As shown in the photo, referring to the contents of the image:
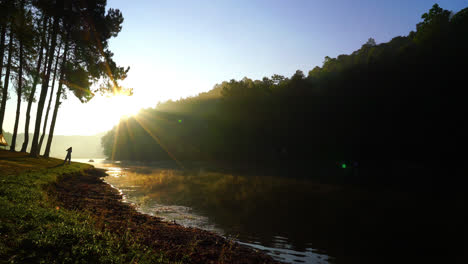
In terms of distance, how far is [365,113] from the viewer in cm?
5941

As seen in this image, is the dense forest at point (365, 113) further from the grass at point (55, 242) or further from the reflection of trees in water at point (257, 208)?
the grass at point (55, 242)

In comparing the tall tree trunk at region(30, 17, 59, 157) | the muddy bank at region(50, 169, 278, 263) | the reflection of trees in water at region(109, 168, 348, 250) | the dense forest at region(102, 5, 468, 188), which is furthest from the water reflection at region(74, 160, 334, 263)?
the dense forest at region(102, 5, 468, 188)

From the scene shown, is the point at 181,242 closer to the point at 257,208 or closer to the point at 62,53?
the point at 257,208

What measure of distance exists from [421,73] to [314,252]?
61.4m

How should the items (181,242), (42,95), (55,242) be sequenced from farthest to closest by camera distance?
1. (42,95)
2. (181,242)
3. (55,242)

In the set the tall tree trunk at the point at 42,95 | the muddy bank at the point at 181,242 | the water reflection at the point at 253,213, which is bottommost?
the water reflection at the point at 253,213

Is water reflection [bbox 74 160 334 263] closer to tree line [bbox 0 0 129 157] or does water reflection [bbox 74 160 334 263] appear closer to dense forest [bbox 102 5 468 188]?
tree line [bbox 0 0 129 157]

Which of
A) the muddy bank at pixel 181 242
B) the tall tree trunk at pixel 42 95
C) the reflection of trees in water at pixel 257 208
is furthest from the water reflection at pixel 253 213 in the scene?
the tall tree trunk at pixel 42 95

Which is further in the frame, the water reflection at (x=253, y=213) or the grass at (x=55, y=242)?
the water reflection at (x=253, y=213)

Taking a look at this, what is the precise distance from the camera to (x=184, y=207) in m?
15.3

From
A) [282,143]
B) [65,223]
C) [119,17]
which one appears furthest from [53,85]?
[282,143]

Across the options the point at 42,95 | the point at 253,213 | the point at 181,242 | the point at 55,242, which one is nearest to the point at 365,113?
the point at 253,213

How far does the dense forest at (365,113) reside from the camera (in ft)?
168

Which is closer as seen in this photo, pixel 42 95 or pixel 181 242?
pixel 181 242
